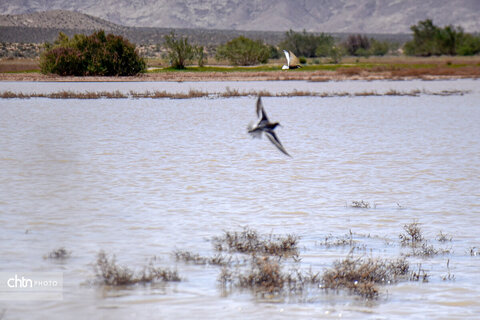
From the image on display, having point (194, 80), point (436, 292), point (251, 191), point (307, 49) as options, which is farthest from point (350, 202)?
point (307, 49)

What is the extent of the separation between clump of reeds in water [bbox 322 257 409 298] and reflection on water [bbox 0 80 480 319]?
0.18 meters

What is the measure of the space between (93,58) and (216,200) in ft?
175

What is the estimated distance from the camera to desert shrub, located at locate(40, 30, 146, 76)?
2554 inches

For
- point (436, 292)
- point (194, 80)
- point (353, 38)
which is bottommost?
point (436, 292)

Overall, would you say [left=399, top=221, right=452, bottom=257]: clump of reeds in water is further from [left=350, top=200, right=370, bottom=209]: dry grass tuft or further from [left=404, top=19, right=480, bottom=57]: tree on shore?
[left=404, top=19, right=480, bottom=57]: tree on shore

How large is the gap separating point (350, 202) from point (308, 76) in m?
55.0

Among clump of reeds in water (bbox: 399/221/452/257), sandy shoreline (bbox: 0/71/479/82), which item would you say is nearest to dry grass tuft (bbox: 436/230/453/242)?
clump of reeds in water (bbox: 399/221/452/257)

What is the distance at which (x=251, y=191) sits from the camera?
16.3 m

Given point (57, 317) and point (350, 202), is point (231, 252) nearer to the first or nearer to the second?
point (57, 317)

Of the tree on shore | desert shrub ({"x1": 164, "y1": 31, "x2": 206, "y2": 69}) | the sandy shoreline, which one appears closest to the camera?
the sandy shoreline

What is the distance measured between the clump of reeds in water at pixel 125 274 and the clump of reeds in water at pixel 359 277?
1.80 m

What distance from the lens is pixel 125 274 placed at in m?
Answer: 8.87

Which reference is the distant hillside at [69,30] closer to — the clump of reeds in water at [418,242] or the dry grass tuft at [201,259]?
the clump of reeds in water at [418,242]

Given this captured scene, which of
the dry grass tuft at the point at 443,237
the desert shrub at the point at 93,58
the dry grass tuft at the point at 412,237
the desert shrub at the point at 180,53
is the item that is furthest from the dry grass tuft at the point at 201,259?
the desert shrub at the point at 180,53
